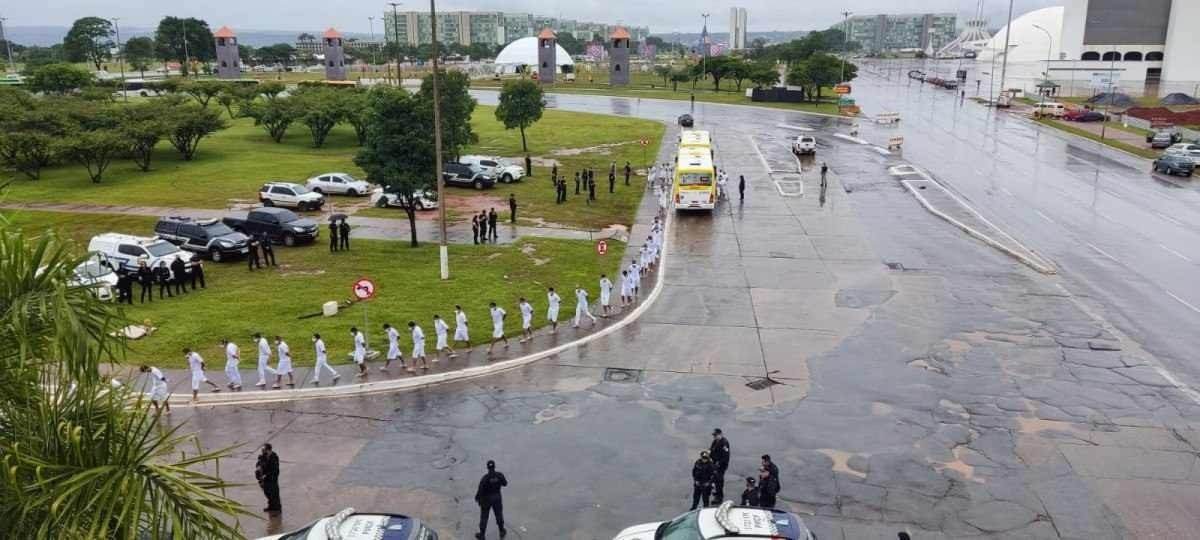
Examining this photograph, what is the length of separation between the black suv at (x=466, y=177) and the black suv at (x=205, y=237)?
13540mm

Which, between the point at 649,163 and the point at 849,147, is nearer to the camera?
the point at 649,163

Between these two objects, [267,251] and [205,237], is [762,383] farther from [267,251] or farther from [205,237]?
[205,237]

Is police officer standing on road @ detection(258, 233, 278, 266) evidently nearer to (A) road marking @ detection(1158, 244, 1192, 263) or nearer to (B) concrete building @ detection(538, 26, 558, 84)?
(A) road marking @ detection(1158, 244, 1192, 263)

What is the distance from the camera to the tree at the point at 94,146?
4156 cm

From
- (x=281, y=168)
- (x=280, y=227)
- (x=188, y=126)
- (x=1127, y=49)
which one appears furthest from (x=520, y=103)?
(x=1127, y=49)

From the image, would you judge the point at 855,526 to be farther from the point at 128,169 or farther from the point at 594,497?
the point at 128,169

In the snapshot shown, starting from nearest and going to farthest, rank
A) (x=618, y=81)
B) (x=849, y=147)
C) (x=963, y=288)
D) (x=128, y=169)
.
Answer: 1. (x=963, y=288)
2. (x=128, y=169)
3. (x=849, y=147)
4. (x=618, y=81)

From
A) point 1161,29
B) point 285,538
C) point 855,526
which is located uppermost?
point 1161,29

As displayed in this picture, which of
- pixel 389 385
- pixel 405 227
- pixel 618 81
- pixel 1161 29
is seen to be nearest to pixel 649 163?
pixel 405 227

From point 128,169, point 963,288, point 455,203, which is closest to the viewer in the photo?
point 963,288

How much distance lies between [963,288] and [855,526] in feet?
45.7

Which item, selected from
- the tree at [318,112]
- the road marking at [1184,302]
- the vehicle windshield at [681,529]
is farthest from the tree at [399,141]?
the tree at [318,112]

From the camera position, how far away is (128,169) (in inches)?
1839

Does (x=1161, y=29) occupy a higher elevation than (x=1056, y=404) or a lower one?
higher
